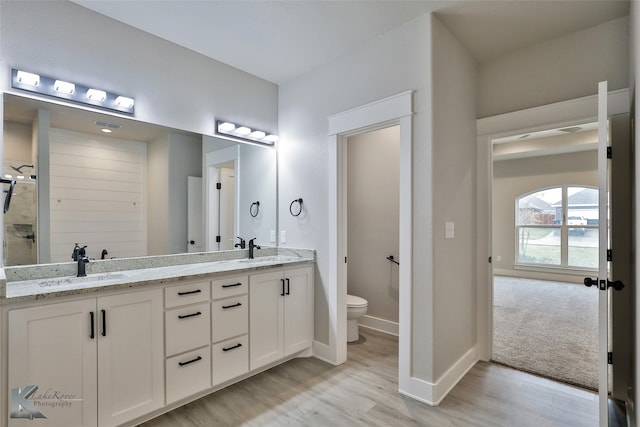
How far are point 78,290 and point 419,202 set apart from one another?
7.14ft

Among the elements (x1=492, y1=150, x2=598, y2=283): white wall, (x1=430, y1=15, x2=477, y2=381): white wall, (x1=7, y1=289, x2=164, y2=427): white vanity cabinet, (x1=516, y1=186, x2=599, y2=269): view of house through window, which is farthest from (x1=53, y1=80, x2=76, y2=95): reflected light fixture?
(x1=516, y1=186, x2=599, y2=269): view of house through window

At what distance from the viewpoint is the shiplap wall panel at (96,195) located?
2.17 metres

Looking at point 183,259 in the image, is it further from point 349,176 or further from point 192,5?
point 349,176

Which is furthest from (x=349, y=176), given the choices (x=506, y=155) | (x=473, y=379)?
(x=506, y=155)

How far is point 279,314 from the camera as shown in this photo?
9.24ft

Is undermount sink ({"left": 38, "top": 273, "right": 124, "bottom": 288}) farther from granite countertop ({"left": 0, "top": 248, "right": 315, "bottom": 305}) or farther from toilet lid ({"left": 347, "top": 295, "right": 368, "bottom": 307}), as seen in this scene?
toilet lid ({"left": 347, "top": 295, "right": 368, "bottom": 307})

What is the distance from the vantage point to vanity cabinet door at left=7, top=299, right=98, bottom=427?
5.09 ft

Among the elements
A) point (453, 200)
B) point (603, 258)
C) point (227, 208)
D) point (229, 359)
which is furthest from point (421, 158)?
point (229, 359)

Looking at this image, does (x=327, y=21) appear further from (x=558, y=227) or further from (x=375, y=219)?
(x=558, y=227)

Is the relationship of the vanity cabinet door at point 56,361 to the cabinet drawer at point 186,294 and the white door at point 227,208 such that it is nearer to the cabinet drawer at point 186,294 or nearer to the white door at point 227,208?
the cabinet drawer at point 186,294

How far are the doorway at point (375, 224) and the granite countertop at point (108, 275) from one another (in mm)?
1164

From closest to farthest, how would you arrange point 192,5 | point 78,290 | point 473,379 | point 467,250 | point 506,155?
point 78,290, point 192,5, point 473,379, point 467,250, point 506,155

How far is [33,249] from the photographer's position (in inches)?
80.0

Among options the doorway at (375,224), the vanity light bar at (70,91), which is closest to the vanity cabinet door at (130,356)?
the vanity light bar at (70,91)
